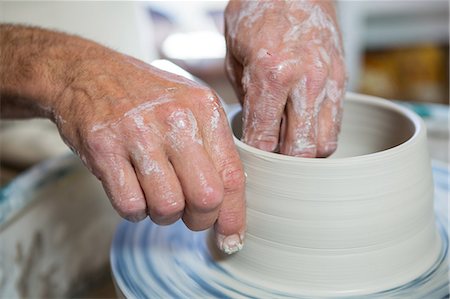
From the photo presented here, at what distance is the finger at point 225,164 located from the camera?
2.36 ft

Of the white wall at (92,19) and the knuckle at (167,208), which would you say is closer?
the knuckle at (167,208)

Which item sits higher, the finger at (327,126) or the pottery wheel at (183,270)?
the finger at (327,126)

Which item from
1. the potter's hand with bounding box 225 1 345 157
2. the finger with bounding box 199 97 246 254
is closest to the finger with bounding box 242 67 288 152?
the potter's hand with bounding box 225 1 345 157

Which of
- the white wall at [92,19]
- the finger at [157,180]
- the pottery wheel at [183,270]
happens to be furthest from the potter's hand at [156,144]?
the white wall at [92,19]

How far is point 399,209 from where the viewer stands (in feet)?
2.57

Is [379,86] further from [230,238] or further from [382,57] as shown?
[230,238]

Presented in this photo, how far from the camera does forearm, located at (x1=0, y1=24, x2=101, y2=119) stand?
829mm

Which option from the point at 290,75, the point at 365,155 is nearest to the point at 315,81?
the point at 290,75

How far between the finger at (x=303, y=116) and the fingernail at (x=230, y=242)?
0.52 feet

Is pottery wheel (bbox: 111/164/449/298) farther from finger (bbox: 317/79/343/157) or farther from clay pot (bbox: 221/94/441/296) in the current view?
finger (bbox: 317/79/343/157)

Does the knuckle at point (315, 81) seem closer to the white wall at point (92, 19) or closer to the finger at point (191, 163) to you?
the finger at point (191, 163)

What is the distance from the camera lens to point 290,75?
0.82 meters

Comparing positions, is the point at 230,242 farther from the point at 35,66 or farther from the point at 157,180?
the point at 35,66

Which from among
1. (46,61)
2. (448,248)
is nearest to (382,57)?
(448,248)
